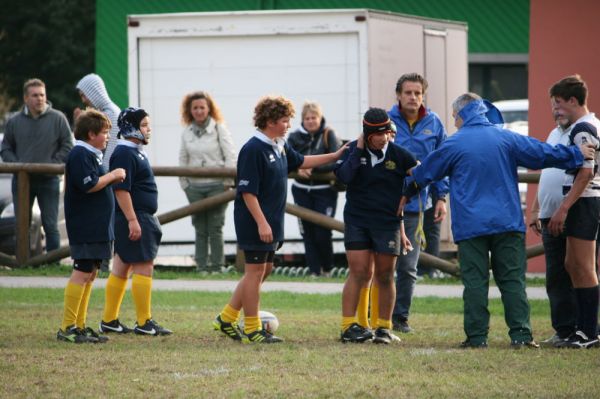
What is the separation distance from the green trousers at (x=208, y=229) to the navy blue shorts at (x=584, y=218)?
6565 millimetres

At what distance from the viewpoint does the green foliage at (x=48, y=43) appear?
138 ft

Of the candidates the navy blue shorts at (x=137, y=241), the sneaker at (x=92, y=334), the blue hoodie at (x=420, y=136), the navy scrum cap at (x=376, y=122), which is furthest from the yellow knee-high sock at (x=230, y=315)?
the blue hoodie at (x=420, y=136)

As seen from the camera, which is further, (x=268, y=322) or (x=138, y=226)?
(x=268, y=322)

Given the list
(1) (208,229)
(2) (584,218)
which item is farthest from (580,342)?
(1) (208,229)

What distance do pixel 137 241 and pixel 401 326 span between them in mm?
2214

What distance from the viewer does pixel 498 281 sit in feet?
31.0

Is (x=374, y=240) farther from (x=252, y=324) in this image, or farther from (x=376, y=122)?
(x=252, y=324)

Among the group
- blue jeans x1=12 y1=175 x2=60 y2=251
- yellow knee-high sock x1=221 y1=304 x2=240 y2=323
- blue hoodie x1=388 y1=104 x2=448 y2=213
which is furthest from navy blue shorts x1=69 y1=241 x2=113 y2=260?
blue jeans x1=12 y1=175 x2=60 y2=251

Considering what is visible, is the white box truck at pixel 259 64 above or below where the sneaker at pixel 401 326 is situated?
above

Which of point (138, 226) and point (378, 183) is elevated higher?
point (378, 183)

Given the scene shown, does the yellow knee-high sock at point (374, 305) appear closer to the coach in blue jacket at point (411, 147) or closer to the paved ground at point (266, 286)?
the coach in blue jacket at point (411, 147)

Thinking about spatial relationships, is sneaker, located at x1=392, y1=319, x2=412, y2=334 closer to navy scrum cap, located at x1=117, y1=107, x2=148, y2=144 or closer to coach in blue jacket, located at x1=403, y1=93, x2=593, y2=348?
coach in blue jacket, located at x1=403, y1=93, x2=593, y2=348

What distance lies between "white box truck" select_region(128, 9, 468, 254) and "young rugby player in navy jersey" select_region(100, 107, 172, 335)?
670 centimetres

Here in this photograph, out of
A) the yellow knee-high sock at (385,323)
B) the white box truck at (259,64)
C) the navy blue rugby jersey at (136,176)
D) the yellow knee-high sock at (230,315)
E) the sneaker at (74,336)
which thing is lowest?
the sneaker at (74,336)
